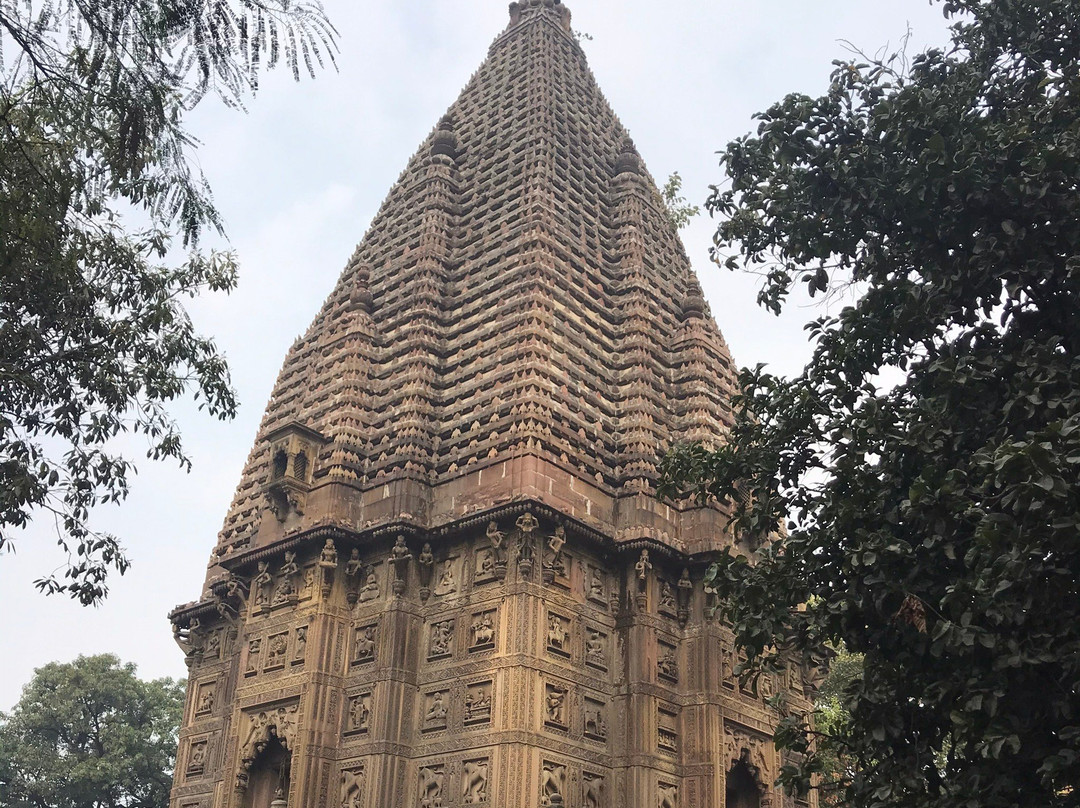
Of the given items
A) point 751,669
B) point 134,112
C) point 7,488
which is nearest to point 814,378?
point 751,669

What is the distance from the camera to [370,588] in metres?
18.5

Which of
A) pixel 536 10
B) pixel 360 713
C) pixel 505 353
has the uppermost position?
pixel 536 10

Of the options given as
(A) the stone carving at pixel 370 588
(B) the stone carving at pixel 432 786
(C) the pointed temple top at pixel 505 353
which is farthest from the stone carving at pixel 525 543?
(B) the stone carving at pixel 432 786

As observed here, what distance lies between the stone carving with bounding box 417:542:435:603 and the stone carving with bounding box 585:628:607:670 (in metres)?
2.66

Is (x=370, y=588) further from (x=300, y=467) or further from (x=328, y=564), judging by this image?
Result: (x=300, y=467)

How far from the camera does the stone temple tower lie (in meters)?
17.1

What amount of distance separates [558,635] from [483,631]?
1149mm

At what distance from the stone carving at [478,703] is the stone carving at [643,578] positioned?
3087mm

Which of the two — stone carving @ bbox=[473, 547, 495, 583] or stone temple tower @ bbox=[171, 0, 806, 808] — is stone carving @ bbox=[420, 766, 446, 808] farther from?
stone carving @ bbox=[473, 547, 495, 583]

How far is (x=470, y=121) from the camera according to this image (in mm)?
27219

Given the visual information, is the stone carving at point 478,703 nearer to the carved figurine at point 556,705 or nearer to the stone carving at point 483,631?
the stone carving at point 483,631

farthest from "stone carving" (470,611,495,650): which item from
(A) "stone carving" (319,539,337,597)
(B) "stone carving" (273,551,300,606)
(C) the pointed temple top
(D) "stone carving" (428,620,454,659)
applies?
(B) "stone carving" (273,551,300,606)

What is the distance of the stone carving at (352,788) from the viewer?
55.8 ft

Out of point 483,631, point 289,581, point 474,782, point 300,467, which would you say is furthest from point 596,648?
point 300,467
